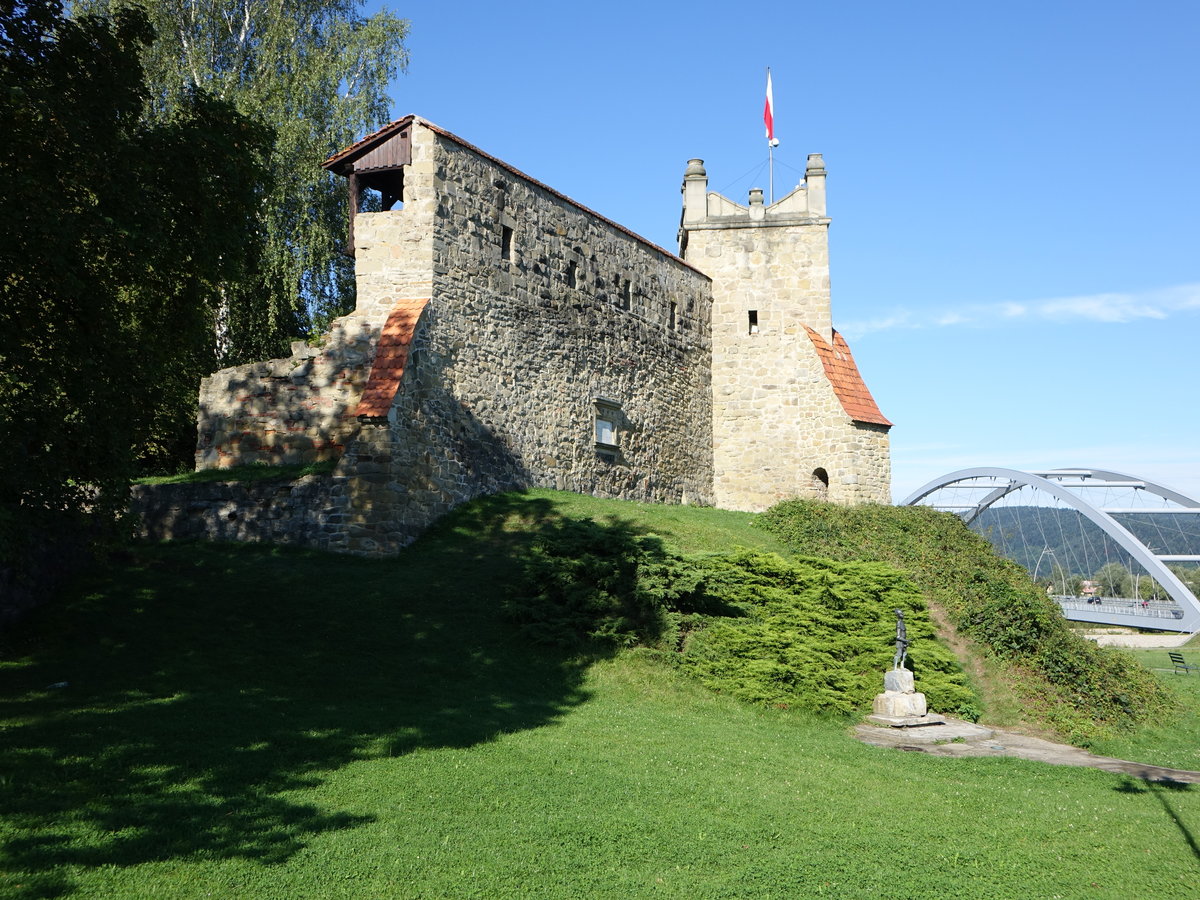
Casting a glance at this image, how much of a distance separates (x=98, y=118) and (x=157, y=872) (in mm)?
8041

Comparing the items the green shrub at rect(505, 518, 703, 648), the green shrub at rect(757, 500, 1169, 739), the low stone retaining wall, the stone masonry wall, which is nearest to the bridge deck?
the green shrub at rect(757, 500, 1169, 739)

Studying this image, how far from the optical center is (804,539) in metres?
19.7

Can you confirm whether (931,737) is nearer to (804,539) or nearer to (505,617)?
(505,617)

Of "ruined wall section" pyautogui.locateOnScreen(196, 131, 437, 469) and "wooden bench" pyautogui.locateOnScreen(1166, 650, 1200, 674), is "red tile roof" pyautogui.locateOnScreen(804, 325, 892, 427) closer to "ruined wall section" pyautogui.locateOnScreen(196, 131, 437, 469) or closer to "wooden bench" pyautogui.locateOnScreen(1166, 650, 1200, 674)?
"wooden bench" pyautogui.locateOnScreen(1166, 650, 1200, 674)

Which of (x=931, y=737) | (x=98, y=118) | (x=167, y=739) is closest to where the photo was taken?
Result: (x=167, y=739)

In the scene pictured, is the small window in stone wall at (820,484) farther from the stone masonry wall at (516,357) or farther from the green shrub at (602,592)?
the green shrub at (602,592)

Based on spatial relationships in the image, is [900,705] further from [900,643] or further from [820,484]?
[820,484]

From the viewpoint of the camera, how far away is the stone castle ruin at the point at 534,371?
16078mm

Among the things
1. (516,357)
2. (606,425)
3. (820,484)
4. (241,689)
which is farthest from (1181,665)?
(241,689)

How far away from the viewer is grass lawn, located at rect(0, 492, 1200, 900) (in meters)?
6.36

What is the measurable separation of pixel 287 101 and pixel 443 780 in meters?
23.2

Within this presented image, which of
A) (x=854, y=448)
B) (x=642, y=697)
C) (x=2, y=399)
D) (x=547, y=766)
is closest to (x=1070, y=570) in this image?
(x=854, y=448)

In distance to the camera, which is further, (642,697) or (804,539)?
(804,539)

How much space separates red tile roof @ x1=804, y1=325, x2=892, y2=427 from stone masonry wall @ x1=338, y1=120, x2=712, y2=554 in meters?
3.79
